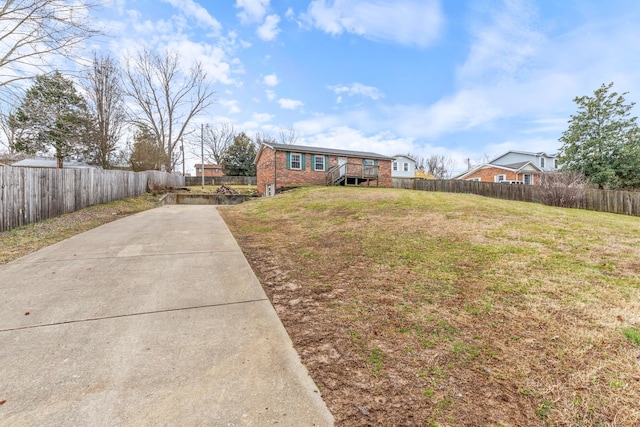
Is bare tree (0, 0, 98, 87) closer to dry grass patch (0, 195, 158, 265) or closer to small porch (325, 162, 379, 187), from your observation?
dry grass patch (0, 195, 158, 265)

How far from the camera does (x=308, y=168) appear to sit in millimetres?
20391

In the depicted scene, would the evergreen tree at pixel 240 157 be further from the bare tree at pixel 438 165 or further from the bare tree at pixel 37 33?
the bare tree at pixel 438 165

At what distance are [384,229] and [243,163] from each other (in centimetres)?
3460

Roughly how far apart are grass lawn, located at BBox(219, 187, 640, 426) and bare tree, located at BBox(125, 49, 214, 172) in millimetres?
29548

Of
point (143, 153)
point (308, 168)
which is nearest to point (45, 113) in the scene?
point (308, 168)

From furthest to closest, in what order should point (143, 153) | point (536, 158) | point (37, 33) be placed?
1. point (536, 158)
2. point (143, 153)
3. point (37, 33)

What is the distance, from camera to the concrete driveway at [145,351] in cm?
158

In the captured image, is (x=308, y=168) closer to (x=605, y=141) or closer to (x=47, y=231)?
(x=47, y=231)

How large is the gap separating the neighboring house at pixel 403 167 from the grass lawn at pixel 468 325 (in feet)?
110

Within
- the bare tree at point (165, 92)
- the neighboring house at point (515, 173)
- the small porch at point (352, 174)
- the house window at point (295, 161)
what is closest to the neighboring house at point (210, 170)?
the bare tree at point (165, 92)

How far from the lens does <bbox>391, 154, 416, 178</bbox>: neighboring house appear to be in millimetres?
37969

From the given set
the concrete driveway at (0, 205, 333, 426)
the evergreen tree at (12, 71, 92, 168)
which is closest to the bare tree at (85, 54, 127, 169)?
the evergreen tree at (12, 71, 92, 168)

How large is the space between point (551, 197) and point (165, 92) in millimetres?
34391

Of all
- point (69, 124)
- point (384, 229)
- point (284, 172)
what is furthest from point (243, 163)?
point (384, 229)
